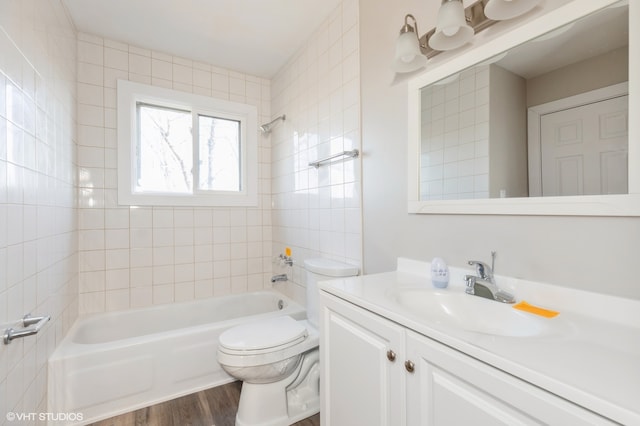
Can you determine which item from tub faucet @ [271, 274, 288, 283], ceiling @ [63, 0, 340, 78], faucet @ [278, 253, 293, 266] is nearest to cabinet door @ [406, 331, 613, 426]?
faucet @ [278, 253, 293, 266]

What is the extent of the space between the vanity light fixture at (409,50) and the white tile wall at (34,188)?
1.48m

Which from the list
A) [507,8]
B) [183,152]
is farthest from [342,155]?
[183,152]

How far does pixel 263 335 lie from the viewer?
1.50 metres

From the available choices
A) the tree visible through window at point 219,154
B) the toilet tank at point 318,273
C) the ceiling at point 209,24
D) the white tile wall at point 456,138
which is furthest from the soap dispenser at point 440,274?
the tree visible through window at point 219,154

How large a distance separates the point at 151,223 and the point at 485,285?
236 cm

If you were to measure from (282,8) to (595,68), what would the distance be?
1.70 meters

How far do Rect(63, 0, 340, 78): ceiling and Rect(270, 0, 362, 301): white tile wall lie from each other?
157 millimetres

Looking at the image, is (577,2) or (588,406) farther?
(577,2)

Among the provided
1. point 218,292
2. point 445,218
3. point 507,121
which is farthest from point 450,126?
point 218,292

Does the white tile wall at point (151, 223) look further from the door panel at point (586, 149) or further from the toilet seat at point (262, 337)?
the door panel at point (586, 149)

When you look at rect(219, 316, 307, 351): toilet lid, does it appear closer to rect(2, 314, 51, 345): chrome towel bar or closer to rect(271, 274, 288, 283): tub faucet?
rect(2, 314, 51, 345): chrome towel bar

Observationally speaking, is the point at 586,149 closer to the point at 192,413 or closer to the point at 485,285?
the point at 485,285

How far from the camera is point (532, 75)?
989mm

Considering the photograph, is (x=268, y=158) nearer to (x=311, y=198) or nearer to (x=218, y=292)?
(x=311, y=198)
